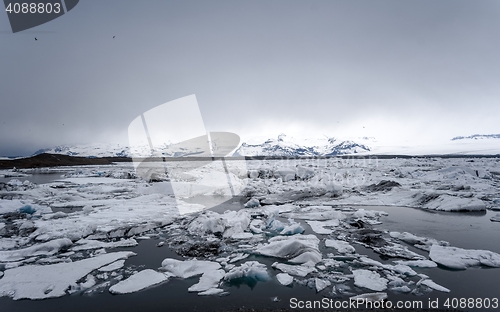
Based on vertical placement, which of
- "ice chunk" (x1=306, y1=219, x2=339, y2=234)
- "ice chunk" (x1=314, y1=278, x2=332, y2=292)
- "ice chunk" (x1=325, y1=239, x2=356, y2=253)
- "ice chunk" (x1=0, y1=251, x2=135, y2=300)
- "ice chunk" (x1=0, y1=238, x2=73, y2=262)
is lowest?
"ice chunk" (x1=306, y1=219, x2=339, y2=234)

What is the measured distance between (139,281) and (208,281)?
1.16m

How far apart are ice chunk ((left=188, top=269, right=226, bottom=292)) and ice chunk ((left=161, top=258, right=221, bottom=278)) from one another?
162 mm

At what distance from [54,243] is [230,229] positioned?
13.5ft

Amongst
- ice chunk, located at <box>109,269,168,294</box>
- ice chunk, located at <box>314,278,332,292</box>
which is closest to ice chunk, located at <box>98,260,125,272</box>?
ice chunk, located at <box>109,269,168,294</box>

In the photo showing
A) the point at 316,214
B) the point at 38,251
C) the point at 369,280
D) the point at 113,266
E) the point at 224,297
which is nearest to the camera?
the point at 224,297

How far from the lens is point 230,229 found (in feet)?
23.4

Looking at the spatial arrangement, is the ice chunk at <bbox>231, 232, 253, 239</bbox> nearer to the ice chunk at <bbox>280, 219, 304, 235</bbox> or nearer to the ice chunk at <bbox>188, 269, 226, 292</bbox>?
the ice chunk at <bbox>280, 219, 304, 235</bbox>

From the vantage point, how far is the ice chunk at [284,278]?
4.28 m

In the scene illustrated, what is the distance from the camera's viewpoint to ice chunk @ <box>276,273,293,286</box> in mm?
4279

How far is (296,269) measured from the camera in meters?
4.75

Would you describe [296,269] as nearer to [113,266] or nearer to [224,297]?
[224,297]

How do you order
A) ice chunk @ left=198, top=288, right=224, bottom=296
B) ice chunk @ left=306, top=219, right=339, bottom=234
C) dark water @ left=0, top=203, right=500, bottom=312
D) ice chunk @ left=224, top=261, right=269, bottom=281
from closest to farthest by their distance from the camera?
dark water @ left=0, top=203, right=500, bottom=312
ice chunk @ left=198, top=288, right=224, bottom=296
ice chunk @ left=224, top=261, right=269, bottom=281
ice chunk @ left=306, top=219, right=339, bottom=234

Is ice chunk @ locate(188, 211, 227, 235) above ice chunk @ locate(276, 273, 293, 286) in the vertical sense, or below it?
above

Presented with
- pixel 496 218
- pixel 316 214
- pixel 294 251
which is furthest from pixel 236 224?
pixel 496 218
